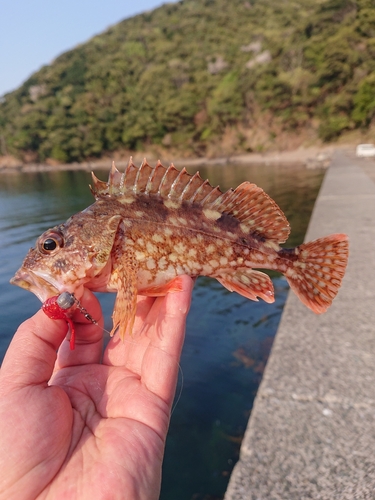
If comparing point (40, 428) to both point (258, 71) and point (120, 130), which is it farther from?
point (120, 130)

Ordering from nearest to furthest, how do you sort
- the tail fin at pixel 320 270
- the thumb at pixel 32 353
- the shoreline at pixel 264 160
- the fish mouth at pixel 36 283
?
the thumb at pixel 32 353 → the fish mouth at pixel 36 283 → the tail fin at pixel 320 270 → the shoreline at pixel 264 160

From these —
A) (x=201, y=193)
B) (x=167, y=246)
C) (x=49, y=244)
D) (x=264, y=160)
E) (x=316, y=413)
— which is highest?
(x=201, y=193)

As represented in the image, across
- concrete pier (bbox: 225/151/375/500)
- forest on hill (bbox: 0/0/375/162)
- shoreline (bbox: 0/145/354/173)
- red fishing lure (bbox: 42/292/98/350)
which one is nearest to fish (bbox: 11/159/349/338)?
red fishing lure (bbox: 42/292/98/350)

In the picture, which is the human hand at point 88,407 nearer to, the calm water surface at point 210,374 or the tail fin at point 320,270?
the tail fin at point 320,270

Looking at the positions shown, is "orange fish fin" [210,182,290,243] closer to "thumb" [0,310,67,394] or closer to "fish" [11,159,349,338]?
"fish" [11,159,349,338]

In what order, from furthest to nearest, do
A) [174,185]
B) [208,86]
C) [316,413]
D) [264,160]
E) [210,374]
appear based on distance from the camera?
[208,86] → [264,160] → [210,374] → [316,413] → [174,185]

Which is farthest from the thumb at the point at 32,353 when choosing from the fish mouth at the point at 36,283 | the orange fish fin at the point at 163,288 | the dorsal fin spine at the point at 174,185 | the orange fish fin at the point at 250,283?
the orange fish fin at the point at 250,283

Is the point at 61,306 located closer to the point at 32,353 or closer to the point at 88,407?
the point at 32,353

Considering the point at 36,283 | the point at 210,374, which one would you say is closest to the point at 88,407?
the point at 36,283
